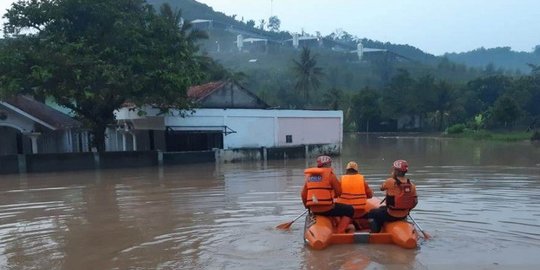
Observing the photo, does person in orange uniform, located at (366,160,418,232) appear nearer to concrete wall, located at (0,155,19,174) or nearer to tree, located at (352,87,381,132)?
concrete wall, located at (0,155,19,174)

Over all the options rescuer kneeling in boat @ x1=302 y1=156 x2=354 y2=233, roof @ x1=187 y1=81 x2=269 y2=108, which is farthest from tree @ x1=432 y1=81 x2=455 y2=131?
rescuer kneeling in boat @ x1=302 y1=156 x2=354 y2=233

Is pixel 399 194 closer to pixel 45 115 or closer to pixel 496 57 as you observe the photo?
pixel 45 115

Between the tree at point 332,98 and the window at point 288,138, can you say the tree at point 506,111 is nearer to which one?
the tree at point 332,98

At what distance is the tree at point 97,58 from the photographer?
21203mm

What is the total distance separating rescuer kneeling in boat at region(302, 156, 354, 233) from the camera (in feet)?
29.0

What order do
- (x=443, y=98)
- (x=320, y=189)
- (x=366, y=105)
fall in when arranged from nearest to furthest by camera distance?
(x=320, y=189) < (x=443, y=98) < (x=366, y=105)

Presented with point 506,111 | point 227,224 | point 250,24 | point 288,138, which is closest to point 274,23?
point 250,24

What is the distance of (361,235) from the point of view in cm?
847

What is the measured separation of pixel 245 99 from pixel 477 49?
177894 millimetres

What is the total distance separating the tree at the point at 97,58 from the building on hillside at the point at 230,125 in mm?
2767

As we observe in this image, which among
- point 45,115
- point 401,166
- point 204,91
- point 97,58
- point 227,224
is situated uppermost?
point 97,58

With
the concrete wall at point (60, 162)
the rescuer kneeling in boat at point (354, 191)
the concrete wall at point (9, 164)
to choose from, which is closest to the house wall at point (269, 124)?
the concrete wall at point (60, 162)

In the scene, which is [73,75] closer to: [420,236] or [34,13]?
[34,13]

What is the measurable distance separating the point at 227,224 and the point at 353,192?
9.24 ft
